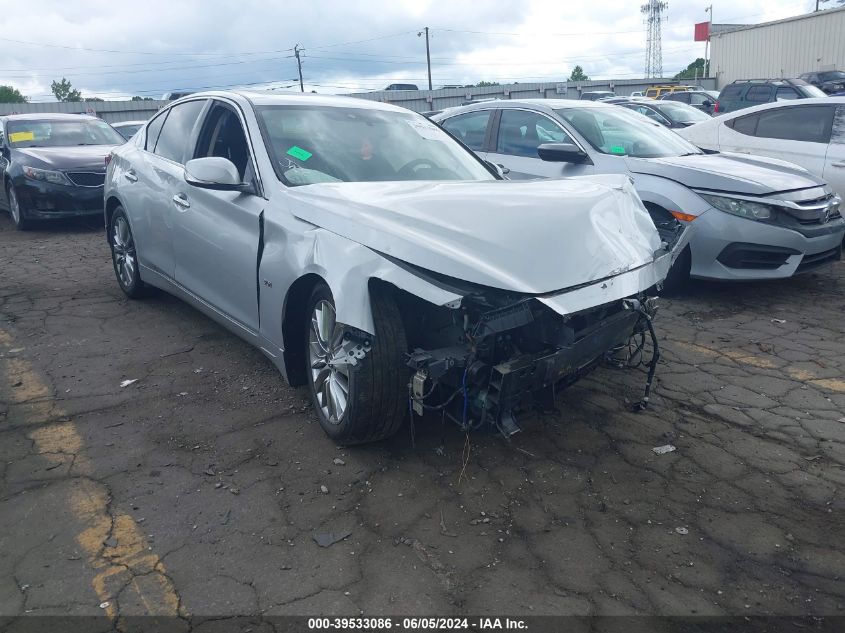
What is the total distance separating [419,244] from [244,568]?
4.69 feet

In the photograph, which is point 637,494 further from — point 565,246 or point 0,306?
point 0,306

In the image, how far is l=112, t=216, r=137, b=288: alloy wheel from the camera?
575 centimetres

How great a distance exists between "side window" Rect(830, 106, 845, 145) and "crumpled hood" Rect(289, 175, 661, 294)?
5180 millimetres

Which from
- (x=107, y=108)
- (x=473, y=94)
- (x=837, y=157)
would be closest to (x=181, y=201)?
(x=837, y=157)

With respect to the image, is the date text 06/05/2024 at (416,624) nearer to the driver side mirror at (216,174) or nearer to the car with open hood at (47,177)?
the driver side mirror at (216,174)

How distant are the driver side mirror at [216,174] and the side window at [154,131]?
1803mm

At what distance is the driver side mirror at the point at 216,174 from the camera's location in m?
3.82

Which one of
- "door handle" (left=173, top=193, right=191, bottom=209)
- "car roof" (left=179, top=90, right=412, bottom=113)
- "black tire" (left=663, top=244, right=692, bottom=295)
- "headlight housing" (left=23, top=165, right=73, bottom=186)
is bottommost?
"black tire" (left=663, top=244, right=692, bottom=295)

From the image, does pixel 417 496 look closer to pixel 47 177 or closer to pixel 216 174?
pixel 216 174

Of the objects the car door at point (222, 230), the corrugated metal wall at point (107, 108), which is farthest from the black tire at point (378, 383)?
the corrugated metal wall at point (107, 108)

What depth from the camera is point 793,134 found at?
26.0ft

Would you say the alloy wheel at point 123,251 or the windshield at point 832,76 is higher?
the windshield at point 832,76

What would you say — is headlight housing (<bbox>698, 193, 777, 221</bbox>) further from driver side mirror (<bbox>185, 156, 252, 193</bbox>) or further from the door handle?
the door handle

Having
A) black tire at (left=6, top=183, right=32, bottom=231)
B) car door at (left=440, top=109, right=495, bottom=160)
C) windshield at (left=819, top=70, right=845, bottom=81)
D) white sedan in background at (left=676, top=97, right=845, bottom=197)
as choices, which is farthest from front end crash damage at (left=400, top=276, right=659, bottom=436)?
windshield at (left=819, top=70, right=845, bottom=81)
